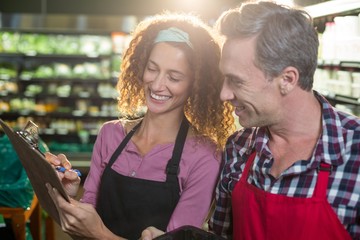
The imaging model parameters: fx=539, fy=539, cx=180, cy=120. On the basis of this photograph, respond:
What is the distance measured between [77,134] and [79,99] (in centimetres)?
58

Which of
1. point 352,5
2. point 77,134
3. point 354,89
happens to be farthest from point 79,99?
point 352,5

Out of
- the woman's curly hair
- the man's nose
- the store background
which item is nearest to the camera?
the man's nose

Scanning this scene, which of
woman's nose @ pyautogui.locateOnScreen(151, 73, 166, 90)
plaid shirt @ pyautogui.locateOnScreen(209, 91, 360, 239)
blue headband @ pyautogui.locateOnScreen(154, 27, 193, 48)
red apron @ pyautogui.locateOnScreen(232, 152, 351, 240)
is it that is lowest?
red apron @ pyautogui.locateOnScreen(232, 152, 351, 240)

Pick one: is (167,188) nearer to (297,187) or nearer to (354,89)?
(297,187)

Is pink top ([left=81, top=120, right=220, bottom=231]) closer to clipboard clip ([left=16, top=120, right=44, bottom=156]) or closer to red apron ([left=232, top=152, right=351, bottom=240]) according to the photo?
red apron ([left=232, top=152, right=351, bottom=240])

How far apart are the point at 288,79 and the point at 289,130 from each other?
0.19 meters

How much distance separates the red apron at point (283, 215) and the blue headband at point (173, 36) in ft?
1.94

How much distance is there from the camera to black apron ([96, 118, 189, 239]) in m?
2.20

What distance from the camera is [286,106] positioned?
Result: 182 centimetres

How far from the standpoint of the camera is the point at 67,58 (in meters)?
8.73

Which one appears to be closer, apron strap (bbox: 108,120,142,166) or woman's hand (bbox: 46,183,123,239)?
woman's hand (bbox: 46,183,123,239)

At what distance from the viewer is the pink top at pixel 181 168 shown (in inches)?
85.0

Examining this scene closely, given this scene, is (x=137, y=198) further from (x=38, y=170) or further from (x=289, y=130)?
(x=289, y=130)

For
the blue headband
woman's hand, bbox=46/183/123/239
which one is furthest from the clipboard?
the blue headband
